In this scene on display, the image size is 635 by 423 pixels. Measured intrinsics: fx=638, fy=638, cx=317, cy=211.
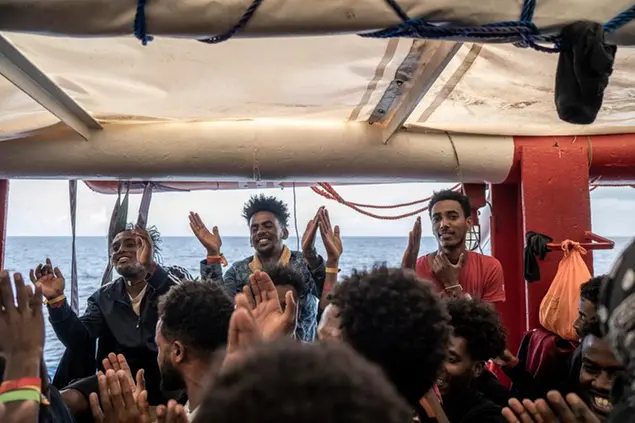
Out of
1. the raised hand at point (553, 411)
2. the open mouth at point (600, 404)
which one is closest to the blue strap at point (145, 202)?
the open mouth at point (600, 404)

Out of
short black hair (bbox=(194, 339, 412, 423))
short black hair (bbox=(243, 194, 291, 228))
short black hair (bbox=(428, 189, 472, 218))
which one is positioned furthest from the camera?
short black hair (bbox=(243, 194, 291, 228))

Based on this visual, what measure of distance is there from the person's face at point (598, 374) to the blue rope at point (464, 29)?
0.96 m

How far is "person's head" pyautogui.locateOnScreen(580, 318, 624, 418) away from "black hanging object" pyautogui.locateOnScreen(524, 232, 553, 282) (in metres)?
1.23

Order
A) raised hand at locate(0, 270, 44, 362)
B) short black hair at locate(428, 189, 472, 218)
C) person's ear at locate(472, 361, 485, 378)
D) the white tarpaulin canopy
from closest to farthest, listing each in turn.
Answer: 1. raised hand at locate(0, 270, 44, 362)
2. person's ear at locate(472, 361, 485, 378)
3. the white tarpaulin canopy
4. short black hair at locate(428, 189, 472, 218)

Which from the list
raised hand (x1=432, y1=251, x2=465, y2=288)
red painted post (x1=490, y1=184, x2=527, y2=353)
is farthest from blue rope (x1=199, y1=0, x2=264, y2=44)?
red painted post (x1=490, y1=184, x2=527, y2=353)

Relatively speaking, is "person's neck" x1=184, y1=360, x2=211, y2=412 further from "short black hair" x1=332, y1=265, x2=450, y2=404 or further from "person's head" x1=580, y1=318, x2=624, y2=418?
"person's head" x1=580, y1=318, x2=624, y2=418

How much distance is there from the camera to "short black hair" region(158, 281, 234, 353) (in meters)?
2.00

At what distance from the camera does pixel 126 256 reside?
333 cm

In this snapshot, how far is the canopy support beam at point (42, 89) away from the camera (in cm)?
214

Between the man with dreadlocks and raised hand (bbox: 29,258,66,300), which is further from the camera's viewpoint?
the man with dreadlocks

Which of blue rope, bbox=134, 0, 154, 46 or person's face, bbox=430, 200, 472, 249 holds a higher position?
blue rope, bbox=134, 0, 154, 46

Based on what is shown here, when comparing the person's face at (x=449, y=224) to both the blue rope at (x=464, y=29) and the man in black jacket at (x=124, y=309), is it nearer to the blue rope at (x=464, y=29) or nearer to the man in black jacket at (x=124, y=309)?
the man in black jacket at (x=124, y=309)

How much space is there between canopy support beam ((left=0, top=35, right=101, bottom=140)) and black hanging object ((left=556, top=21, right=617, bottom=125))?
5.39 ft

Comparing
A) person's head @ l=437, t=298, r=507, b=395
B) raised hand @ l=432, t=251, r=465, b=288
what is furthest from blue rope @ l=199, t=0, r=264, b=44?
raised hand @ l=432, t=251, r=465, b=288
